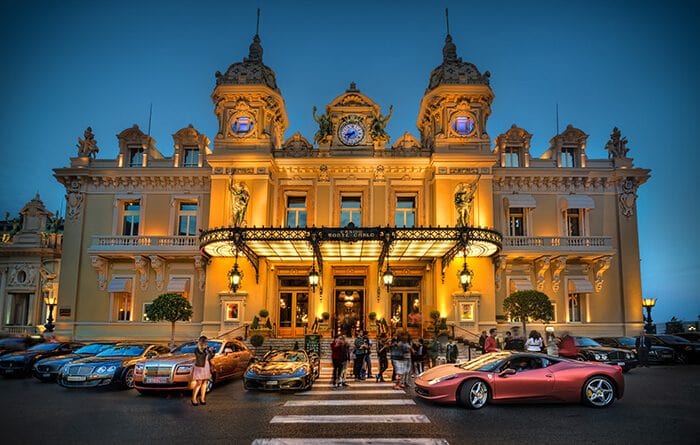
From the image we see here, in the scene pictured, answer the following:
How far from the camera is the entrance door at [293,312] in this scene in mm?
28391

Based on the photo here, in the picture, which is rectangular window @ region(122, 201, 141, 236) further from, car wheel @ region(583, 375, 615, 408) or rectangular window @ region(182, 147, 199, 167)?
car wheel @ region(583, 375, 615, 408)

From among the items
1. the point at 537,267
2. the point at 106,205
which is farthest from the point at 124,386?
the point at 537,267

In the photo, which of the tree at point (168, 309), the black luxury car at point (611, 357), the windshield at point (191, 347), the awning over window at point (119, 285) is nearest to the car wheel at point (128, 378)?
the windshield at point (191, 347)

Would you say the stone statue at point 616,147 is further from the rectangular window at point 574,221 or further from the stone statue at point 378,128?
the stone statue at point 378,128

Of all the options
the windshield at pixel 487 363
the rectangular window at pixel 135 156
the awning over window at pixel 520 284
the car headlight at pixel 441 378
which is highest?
the rectangular window at pixel 135 156

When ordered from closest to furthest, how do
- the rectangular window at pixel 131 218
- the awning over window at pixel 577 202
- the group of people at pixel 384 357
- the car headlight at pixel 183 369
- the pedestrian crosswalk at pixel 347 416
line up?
1. the pedestrian crosswalk at pixel 347 416
2. the car headlight at pixel 183 369
3. the group of people at pixel 384 357
4. the awning over window at pixel 577 202
5. the rectangular window at pixel 131 218

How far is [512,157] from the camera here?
3002 centimetres

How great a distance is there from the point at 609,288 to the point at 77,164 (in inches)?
1249

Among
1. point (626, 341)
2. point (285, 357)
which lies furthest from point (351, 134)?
point (626, 341)

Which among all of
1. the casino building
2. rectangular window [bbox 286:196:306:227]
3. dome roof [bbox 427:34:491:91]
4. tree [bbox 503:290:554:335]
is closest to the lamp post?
the casino building

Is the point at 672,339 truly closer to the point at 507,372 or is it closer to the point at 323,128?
the point at 507,372

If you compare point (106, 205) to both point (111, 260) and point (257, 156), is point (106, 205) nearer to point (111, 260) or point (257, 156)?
point (111, 260)

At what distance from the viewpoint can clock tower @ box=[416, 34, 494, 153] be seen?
92.2ft

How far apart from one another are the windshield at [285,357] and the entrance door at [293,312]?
13.1 m
